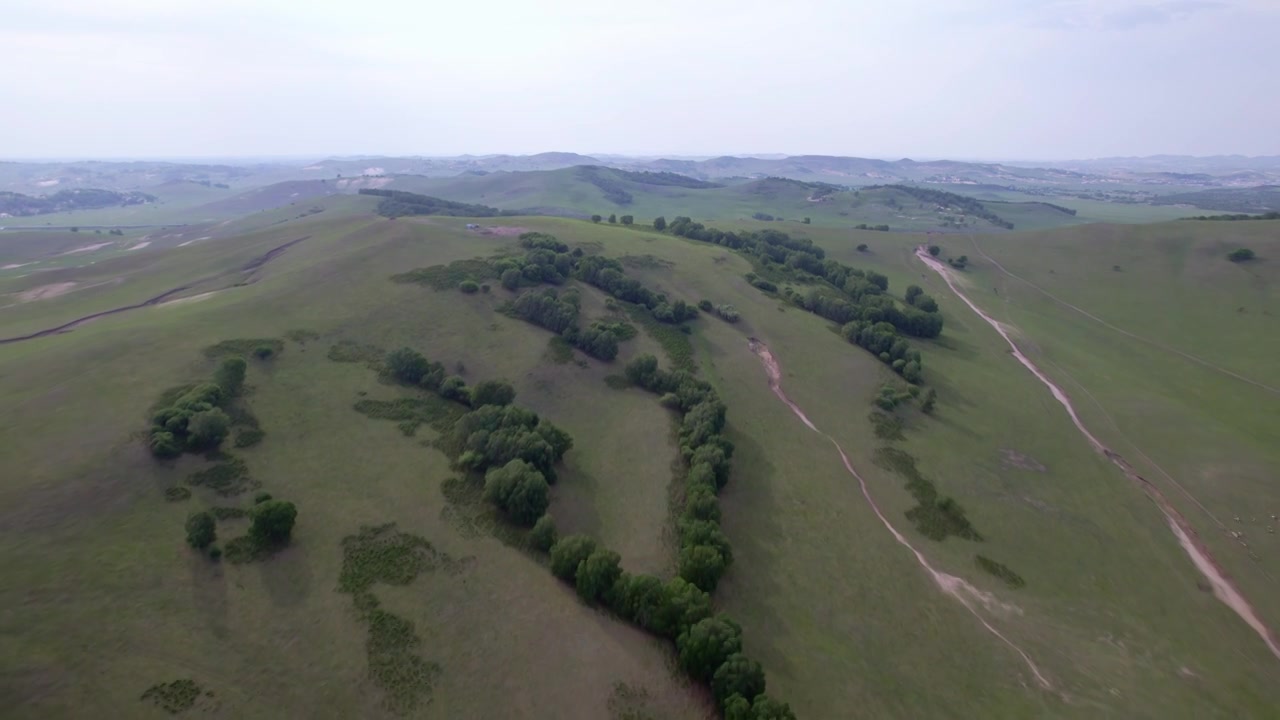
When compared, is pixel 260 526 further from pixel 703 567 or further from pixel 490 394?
pixel 703 567

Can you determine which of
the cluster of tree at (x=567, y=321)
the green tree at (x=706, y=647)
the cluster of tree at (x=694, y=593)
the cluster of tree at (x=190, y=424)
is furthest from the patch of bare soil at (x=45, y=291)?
the green tree at (x=706, y=647)

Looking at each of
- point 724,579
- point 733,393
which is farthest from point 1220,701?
point 733,393

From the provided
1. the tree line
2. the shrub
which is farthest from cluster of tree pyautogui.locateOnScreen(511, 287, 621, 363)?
the tree line

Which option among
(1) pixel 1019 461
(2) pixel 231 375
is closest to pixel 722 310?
(1) pixel 1019 461

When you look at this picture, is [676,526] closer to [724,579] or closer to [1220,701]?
[724,579]

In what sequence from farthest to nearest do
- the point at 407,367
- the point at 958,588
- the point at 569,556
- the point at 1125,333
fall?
the point at 1125,333, the point at 407,367, the point at 958,588, the point at 569,556

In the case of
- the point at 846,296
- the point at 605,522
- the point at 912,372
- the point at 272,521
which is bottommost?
the point at 605,522
